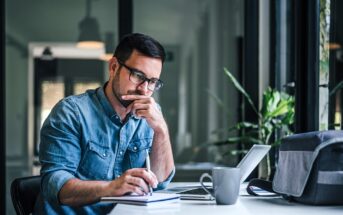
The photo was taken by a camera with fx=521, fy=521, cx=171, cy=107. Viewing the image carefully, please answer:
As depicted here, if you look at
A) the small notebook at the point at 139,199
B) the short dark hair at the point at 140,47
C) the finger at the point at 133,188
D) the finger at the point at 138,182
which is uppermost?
the short dark hair at the point at 140,47

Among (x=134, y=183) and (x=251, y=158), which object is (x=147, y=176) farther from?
(x=251, y=158)

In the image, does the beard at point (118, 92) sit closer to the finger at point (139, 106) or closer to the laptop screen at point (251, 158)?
the finger at point (139, 106)

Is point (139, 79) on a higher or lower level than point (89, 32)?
lower

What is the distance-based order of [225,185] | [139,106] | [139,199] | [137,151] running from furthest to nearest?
1. [137,151]
2. [139,106]
3. [225,185]
4. [139,199]

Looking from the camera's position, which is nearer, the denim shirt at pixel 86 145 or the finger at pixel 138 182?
the finger at pixel 138 182

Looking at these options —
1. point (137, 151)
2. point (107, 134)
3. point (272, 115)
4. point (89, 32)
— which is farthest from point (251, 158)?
point (89, 32)

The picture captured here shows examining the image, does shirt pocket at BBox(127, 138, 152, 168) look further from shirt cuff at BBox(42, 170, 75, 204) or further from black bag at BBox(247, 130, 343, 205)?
black bag at BBox(247, 130, 343, 205)

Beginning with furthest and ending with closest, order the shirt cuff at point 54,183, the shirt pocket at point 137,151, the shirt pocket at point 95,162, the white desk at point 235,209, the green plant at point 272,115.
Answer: the green plant at point 272,115 < the shirt pocket at point 137,151 < the shirt pocket at point 95,162 < the shirt cuff at point 54,183 < the white desk at point 235,209

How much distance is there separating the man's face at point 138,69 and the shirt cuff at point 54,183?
1.14 ft

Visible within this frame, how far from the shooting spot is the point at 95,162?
1776 mm

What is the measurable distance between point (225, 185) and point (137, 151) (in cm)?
44

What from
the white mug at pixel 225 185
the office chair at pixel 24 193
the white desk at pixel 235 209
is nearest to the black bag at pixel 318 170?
the white desk at pixel 235 209

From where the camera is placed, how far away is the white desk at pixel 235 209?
4.59 ft

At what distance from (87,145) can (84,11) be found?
3946 millimetres
